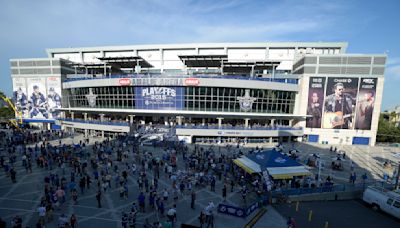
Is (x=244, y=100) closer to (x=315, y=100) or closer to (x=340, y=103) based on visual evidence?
(x=315, y=100)

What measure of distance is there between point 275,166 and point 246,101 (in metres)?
21.1

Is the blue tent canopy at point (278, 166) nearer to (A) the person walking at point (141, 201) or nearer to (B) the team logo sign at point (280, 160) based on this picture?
(B) the team logo sign at point (280, 160)

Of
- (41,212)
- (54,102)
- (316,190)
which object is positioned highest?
(54,102)

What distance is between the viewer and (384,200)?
1380 cm

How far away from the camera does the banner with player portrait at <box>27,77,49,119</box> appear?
45.5 meters

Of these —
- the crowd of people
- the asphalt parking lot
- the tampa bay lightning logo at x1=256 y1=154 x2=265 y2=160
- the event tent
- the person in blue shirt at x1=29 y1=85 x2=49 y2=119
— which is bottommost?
the asphalt parking lot

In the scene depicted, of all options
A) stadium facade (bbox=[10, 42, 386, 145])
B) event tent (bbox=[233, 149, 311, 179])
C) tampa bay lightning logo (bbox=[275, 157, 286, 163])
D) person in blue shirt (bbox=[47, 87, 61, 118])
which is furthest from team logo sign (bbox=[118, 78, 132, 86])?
tampa bay lightning logo (bbox=[275, 157, 286, 163])

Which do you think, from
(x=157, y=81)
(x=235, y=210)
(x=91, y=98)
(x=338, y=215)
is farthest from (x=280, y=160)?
(x=91, y=98)

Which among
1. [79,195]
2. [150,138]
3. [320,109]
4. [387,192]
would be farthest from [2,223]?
[320,109]

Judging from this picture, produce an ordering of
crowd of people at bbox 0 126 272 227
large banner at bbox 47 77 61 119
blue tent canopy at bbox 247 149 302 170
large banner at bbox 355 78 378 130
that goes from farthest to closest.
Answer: large banner at bbox 47 77 61 119, large banner at bbox 355 78 378 130, blue tent canopy at bbox 247 149 302 170, crowd of people at bbox 0 126 272 227

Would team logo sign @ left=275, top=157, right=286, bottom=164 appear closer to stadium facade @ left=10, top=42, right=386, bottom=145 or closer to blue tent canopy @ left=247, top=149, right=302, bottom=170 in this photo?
blue tent canopy @ left=247, top=149, right=302, bottom=170

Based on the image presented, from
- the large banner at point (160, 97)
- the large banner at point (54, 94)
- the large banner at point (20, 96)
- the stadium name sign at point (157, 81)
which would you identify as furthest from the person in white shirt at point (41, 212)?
the large banner at point (20, 96)

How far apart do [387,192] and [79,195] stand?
22.6m

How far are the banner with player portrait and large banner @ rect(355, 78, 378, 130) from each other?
6638 centimetres
